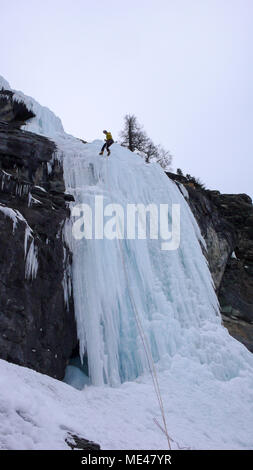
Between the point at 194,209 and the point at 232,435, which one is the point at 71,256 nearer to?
the point at 232,435

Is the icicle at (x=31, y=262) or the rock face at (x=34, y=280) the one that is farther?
the icicle at (x=31, y=262)

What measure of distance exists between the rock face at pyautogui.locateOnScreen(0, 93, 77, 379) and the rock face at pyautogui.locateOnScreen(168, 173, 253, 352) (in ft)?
19.8

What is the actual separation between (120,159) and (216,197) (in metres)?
6.34

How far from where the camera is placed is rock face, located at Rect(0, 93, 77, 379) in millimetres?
6012

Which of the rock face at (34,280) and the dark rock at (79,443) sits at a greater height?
the rock face at (34,280)

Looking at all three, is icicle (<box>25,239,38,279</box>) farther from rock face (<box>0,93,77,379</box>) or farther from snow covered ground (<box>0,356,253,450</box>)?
snow covered ground (<box>0,356,253,450</box>)

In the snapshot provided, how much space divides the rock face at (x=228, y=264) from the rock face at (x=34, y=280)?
6.02 metres

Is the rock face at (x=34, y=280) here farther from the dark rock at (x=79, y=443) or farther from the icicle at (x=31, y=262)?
the dark rock at (x=79, y=443)

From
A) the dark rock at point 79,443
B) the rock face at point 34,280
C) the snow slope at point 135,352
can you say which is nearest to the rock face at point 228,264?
the snow slope at point 135,352

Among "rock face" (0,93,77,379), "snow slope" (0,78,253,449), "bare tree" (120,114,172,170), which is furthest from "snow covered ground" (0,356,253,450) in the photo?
"bare tree" (120,114,172,170)

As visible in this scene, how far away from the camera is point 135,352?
7547 mm

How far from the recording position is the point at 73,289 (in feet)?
25.0

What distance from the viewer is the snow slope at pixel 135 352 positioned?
455 cm
